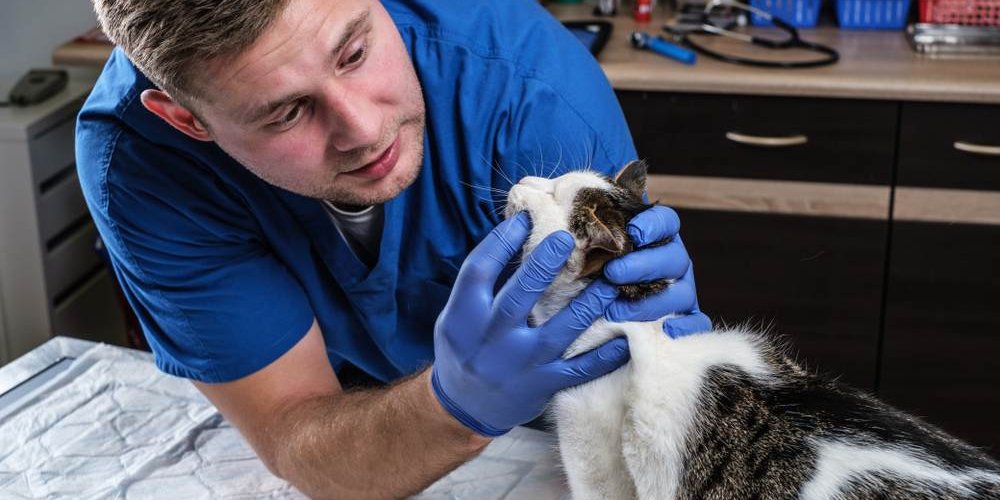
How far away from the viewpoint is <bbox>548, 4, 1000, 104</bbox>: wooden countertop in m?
1.83

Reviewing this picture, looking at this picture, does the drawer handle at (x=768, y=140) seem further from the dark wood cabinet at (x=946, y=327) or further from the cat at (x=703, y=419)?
the cat at (x=703, y=419)

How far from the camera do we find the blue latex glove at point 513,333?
1.00 metres

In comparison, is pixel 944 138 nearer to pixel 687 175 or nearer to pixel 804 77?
pixel 804 77

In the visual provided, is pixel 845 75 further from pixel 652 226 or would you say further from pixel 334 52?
pixel 334 52

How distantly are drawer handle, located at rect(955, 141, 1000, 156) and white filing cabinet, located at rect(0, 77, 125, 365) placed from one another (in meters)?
1.71

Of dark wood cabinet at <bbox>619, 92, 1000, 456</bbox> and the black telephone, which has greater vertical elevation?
the black telephone

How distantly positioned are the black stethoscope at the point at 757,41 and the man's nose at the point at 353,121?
109 centimetres

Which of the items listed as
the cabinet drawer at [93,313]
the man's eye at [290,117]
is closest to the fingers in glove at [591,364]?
the man's eye at [290,117]

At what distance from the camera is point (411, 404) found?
1138mm

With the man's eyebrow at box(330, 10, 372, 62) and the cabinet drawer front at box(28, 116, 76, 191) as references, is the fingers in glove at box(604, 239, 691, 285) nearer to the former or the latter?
the man's eyebrow at box(330, 10, 372, 62)

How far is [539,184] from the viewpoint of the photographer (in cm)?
110

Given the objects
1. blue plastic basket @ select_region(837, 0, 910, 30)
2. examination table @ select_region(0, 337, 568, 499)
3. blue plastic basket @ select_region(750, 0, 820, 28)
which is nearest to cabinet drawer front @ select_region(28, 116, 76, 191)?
examination table @ select_region(0, 337, 568, 499)

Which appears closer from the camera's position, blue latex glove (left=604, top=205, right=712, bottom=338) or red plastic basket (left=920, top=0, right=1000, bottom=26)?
blue latex glove (left=604, top=205, right=712, bottom=338)

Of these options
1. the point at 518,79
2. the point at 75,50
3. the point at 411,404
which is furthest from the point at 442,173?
the point at 75,50
